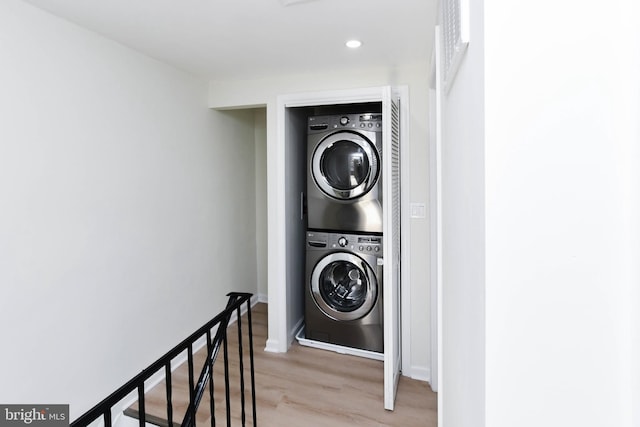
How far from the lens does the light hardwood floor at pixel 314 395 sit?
7.02 ft

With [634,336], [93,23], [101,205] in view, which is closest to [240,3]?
[93,23]

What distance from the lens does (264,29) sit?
6.40 feet

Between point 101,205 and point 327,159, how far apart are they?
1.67 meters

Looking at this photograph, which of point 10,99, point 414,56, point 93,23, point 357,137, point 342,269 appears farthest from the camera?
point 342,269

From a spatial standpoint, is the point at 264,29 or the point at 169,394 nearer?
the point at 169,394

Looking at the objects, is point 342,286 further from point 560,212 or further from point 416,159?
point 560,212

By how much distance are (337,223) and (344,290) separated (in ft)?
1.96

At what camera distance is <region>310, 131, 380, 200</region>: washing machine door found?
112 inches

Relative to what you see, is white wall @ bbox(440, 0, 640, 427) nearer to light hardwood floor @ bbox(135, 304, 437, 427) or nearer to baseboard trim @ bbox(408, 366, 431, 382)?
light hardwood floor @ bbox(135, 304, 437, 427)

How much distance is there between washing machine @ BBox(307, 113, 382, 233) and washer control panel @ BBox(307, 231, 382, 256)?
6 centimetres

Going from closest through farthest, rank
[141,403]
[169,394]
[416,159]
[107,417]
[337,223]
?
[107,417] → [141,403] → [169,394] → [416,159] → [337,223]

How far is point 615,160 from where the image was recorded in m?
0.52

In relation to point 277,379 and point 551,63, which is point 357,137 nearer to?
point 277,379

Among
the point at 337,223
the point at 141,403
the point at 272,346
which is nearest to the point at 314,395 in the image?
the point at 272,346
